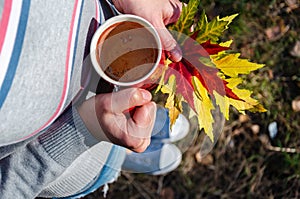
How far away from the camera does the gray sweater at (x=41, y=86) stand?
685mm

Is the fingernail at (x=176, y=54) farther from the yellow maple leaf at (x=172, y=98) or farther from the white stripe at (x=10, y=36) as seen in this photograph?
the white stripe at (x=10, y=36)

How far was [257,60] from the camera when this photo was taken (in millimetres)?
1684

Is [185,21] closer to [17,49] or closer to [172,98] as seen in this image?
[172,98]

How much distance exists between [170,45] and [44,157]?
1.30 feet

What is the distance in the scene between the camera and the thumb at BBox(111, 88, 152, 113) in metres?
0.82

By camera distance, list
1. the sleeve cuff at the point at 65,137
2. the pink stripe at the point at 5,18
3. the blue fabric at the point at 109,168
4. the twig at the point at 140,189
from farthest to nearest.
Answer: the twig at the point at 140,189 → the blue fabric at the point at 109,168 → the sleeve cuff at the point at 65,137 → the pink stripe at the point at 5,18

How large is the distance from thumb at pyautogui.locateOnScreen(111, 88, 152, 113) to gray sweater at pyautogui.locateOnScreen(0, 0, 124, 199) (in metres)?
0.09

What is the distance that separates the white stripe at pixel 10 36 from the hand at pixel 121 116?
0.23m

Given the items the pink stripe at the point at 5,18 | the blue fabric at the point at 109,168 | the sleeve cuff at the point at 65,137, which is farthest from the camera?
the blue fabric at the point at 109,168

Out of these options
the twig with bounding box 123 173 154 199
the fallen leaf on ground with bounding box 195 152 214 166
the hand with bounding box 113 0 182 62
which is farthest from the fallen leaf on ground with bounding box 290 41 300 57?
the hand with bounding box 113 0 182 62

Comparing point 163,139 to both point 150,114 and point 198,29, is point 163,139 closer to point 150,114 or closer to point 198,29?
point 150,114

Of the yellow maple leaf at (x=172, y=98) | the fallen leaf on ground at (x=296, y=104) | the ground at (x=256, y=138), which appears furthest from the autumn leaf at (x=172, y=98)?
the fallen leaf on ground at (x=296, y=104)

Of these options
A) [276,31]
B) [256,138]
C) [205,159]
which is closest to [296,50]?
[276,31]

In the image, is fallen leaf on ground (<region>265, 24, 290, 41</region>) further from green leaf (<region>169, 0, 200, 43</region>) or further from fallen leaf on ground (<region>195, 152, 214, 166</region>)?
green leaf (<region>169, 0, 200, 43</region>)
